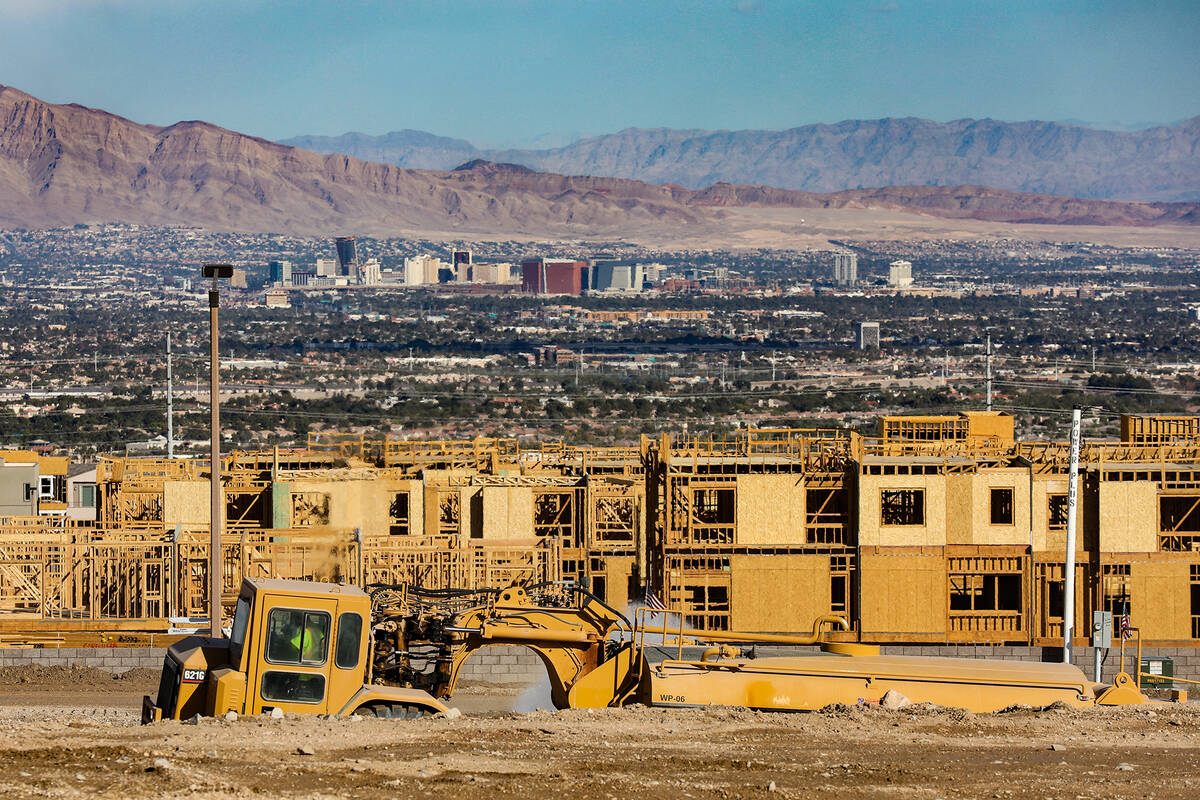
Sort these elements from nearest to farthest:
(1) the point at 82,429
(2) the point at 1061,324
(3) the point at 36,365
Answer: (1) the point at 82,429, (3) the point at 36,365, (2) the point at 1061,324

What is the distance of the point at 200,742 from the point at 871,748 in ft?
18.6

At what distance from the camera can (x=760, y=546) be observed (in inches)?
1085

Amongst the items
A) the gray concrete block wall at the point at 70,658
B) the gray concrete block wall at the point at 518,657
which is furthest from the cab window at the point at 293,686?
the gray concrete block wall at the point at 70,658

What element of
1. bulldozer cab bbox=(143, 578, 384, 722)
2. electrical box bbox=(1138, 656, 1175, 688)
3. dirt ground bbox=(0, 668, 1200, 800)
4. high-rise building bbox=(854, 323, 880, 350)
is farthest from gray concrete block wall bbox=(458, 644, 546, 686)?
high-rise building bbox=(854, 323, 880, 350)

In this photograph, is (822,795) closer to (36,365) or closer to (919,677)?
(919,677)

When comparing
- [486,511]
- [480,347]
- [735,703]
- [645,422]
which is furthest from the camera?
[480,347]

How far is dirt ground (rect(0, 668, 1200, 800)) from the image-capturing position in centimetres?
1316

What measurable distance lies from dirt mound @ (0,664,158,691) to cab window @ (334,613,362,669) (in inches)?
374

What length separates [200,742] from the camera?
14.2 m

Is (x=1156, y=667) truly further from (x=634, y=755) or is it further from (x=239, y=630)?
(x=239, y=630)

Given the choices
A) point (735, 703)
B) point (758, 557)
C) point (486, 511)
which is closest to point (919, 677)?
point (735, 703)

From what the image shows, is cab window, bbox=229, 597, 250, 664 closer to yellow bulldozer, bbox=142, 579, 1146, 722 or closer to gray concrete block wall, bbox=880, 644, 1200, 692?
yellow bulldozer, bbox=142, 579, 1146, 722

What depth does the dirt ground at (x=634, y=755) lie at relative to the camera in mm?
13164

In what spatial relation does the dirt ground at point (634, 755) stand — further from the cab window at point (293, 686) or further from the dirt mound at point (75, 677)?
the dirt mound at point (75, 677)
